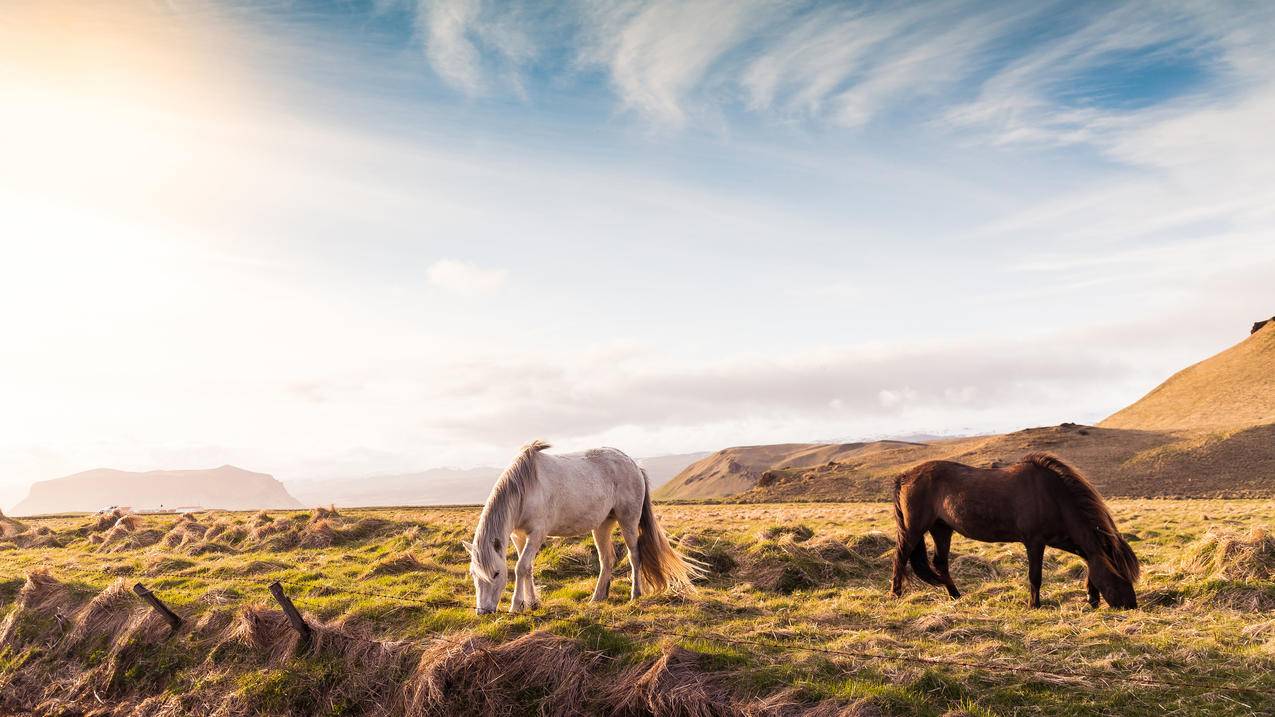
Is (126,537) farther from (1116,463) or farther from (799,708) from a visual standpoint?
(1116,463)

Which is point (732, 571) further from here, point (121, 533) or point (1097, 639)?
point (121, 533)

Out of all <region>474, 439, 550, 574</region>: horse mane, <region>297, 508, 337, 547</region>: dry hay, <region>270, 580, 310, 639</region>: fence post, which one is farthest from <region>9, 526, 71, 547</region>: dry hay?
<region>474, 439, 550, 574</region>: horse mane

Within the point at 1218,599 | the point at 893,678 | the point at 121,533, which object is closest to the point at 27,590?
the point at 121,533

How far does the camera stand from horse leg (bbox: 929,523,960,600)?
36.6ft

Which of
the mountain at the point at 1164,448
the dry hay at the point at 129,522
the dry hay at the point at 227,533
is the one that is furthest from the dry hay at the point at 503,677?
the mountain at the point at 1164,448

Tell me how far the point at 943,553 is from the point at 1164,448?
64.9m

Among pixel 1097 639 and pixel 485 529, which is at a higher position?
pixel 485 529

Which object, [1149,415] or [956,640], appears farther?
[1149,415]

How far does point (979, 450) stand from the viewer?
7375 cm

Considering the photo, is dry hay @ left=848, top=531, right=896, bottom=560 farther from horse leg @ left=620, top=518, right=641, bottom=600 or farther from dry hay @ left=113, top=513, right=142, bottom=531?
dry hay @ left=113, top=513, right=142, bottom=531

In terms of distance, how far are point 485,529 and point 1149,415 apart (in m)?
121

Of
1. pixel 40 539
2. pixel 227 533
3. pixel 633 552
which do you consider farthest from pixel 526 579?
pixel 40 539

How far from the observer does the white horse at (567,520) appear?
1012 centimetres

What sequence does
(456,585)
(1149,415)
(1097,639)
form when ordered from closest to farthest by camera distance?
(1097,639) → (456,585) → (1149,415)
